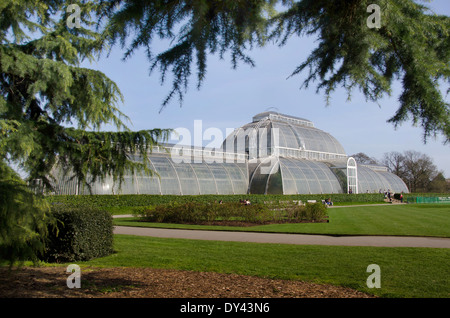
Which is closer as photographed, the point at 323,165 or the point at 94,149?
the point at 94,149

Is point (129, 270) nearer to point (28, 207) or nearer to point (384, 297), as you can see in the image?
point (28, 207)

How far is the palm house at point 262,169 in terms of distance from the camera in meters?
33.0

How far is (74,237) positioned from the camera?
30.4ft

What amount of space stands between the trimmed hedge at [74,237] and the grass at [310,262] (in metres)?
0.50

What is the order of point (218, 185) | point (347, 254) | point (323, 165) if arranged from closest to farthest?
point (347, 254)
point (218, 185)
point (323, 165)

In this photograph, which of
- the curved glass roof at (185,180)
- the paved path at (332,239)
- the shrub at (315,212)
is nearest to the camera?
the paved path at (332,239)

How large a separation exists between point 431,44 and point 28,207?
5.83 metres

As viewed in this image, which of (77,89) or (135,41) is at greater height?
(77,89)

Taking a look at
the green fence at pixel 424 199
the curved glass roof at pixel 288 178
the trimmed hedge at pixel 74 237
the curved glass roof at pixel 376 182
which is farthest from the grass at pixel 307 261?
the green fence at pixel 424 199

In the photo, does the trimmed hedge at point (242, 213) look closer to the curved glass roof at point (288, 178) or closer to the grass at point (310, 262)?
the grass at point (310, 262)

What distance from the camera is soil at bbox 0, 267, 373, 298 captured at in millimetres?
5957

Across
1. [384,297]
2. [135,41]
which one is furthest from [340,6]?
[384,297]

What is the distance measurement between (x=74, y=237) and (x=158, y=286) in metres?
3.86
